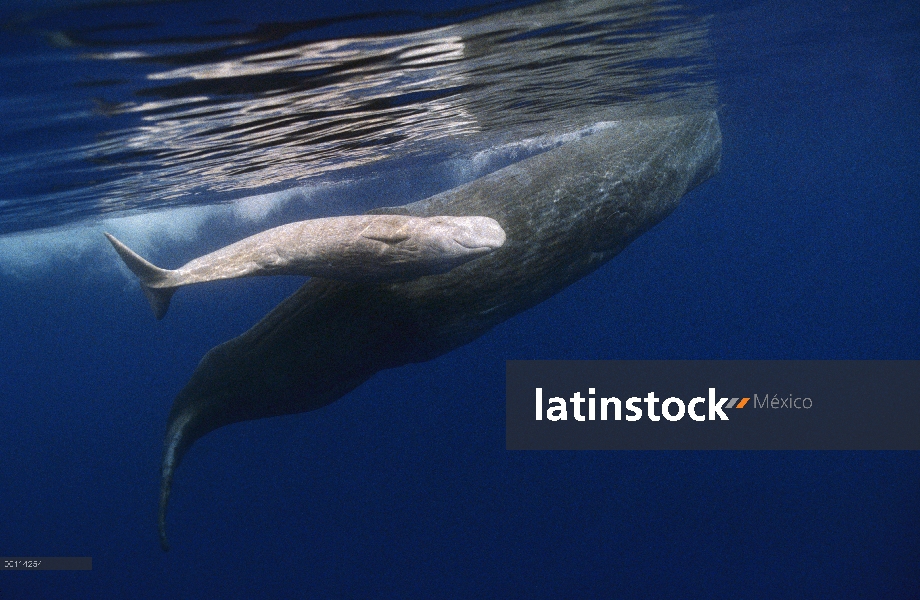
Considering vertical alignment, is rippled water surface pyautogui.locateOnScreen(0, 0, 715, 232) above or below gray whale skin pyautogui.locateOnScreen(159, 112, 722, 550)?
above

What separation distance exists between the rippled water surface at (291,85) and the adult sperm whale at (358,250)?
249 centimetres

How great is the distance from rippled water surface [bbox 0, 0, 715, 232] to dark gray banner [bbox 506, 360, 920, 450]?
723 centimetres

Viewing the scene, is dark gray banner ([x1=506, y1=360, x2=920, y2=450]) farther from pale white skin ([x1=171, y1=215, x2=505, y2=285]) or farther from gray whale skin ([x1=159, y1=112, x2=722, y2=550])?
pale white skin ([x1=171, y1=215, x2=505, y2=285])

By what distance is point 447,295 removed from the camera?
6316 mm

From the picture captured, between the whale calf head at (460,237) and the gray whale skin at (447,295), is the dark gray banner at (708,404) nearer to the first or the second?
the gray whale skin at (447,295)

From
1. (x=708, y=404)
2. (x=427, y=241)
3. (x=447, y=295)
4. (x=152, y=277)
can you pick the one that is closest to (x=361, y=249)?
(x=427, y=241)

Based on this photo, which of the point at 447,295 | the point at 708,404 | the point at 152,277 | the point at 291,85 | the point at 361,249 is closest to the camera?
the point at 361,249

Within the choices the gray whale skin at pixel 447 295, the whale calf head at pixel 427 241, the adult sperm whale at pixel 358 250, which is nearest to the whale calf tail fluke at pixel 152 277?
the adult sperm whale at pixel 358 250

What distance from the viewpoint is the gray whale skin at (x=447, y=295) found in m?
6.39

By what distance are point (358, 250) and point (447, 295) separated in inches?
65.3

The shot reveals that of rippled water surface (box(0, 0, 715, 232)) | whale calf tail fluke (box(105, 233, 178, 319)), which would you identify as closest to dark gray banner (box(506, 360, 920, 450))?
rippled water surface (box(0, 0, 715, 232))

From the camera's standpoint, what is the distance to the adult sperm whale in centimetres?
473

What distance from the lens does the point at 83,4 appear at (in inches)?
186

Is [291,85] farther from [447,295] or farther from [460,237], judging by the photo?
[460,237]
